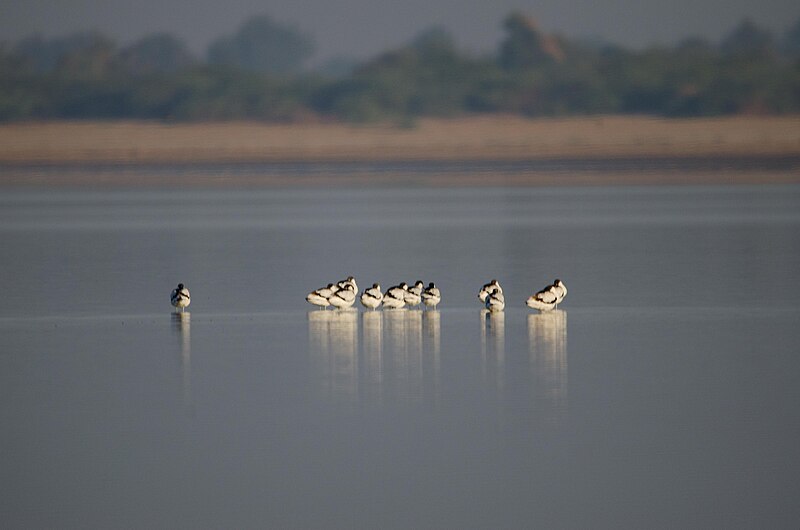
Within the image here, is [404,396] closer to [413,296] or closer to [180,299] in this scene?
[413,296]

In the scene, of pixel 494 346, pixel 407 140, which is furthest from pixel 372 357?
pixel 407 140

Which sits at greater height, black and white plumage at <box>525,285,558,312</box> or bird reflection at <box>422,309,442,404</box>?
black and white plumage at <box>525,285,558,312</box>

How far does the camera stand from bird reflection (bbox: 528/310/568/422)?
10953mm

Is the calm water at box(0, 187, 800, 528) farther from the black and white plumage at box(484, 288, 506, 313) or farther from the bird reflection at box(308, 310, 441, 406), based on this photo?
the black and white plumage at box(484, 288, 506, 313)

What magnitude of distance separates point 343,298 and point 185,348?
2936 mm

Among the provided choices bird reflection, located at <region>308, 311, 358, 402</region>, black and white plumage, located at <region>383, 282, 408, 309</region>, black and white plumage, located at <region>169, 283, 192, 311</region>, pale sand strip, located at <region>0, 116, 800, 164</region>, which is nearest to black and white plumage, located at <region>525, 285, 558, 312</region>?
black and white plumage, located at <region>383, 282, 408, 309</region>

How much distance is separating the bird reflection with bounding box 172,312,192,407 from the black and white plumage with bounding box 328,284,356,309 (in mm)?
1459

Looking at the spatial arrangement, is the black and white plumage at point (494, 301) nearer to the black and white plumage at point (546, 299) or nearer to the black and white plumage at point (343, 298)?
the black and white plumage at point (546, 299)

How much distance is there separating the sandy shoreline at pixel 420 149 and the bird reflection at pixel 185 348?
126 ft

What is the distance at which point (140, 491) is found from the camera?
899 cm

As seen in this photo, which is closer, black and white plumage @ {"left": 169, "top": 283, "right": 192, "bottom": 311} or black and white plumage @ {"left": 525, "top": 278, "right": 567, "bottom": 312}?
black and white plumage @ {"left": 525, "top": 278, "right": 567, "bottom": 312}

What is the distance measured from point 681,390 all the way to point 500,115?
67118 millimetres

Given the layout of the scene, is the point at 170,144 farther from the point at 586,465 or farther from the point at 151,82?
the point at 586,465

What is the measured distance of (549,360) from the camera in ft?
42.0
